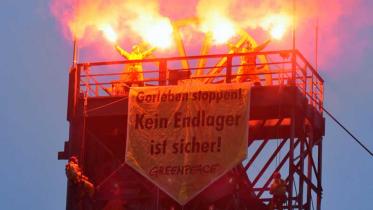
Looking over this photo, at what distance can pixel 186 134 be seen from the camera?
7838cm

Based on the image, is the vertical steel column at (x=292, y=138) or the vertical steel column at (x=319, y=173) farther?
the vertical steel column at (x=319, y=173)

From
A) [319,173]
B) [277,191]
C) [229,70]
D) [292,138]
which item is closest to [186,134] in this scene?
[229,70]

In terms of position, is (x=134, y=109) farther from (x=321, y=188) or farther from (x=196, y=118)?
(x=321, y=188)

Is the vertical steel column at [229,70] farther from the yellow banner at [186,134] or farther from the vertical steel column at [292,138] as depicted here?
the vertical steel column at [292,138]

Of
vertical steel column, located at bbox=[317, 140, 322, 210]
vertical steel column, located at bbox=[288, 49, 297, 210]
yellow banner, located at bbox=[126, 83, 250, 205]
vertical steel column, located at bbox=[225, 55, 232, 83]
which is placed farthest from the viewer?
vertical steel column, located at bbox=[317, 140, 322, 210]

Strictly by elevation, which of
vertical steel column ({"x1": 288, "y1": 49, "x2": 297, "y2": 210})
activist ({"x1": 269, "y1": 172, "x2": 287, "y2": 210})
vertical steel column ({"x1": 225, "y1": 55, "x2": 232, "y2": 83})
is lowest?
activist ({"x1": 269, "y1": 172, "x2": 287, "y2": 210})

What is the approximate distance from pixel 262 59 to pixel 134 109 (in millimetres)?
5742

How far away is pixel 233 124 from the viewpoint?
77.9 meters

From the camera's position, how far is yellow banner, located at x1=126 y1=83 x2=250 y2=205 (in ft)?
255

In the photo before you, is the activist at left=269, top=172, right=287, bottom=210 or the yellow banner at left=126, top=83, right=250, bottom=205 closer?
the activist at left=269, top=172, right=287, bottom=210

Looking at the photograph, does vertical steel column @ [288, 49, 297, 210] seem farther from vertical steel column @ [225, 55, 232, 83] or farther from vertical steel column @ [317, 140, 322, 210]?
vertical steel column @ [317, 140, 322, 210]

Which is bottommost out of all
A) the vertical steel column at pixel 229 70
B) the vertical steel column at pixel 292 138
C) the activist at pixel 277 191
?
the activist at pixel 277 191

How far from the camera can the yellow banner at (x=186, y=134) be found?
77.7 m

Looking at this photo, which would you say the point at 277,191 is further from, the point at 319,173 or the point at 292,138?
the point at 319,173
